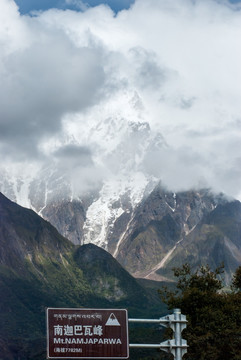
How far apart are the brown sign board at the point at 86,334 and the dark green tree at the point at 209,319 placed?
38325 mm

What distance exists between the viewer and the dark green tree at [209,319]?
73.8m

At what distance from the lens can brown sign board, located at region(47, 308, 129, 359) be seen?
34406 mm

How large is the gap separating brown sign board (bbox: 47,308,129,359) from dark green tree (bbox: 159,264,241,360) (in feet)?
126

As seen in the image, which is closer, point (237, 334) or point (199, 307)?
point (237, 334)

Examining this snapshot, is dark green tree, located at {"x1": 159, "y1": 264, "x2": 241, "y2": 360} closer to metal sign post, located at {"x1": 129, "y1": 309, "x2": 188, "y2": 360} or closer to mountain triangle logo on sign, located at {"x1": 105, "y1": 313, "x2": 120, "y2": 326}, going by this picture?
metal sign post, located at {"x1": 129, "y1": 309, "x2": 188, "y2": 360}

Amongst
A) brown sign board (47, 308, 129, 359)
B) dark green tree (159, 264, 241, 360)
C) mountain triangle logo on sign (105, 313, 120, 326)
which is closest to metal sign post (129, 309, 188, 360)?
brown sign board (47, 308, 129, 359)

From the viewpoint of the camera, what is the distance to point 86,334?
1367 inches

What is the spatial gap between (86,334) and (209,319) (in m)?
46.8

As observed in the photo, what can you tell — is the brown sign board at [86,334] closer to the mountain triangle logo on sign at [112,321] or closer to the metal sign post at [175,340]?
the mountain triangle logo on sign at [112,321]

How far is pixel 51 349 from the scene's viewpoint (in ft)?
113

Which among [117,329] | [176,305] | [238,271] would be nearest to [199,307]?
[176,305]

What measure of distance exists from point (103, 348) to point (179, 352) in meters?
4.35

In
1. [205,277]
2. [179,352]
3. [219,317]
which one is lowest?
[179,352]

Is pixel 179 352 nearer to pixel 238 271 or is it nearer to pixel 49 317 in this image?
pixel 49 317
